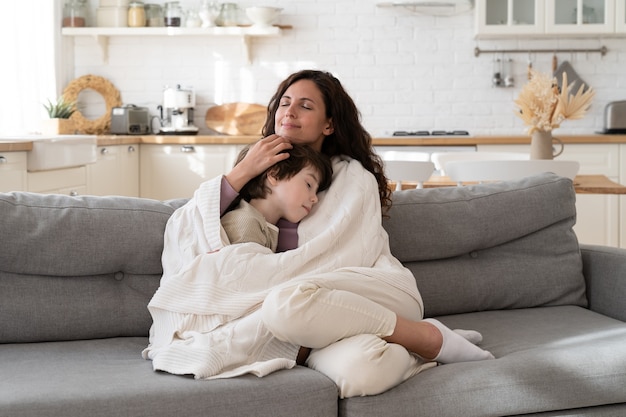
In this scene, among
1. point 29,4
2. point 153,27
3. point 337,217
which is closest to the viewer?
point 337,217

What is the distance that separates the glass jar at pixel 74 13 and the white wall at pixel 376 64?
0.44 feet

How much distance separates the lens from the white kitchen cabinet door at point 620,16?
5941mm

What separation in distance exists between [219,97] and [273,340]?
4457 mm

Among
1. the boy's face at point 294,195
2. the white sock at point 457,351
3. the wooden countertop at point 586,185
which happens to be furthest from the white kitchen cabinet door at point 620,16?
the white sock at point 457,351

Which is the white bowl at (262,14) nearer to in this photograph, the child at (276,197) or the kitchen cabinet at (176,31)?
the kitchen cabinet at (176,31)

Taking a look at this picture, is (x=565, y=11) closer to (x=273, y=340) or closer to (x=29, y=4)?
(x=29, y=4)

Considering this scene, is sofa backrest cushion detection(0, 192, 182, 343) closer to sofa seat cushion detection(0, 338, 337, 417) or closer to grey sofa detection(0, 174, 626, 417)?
grey sofa detection(0, 174, 626, 417)

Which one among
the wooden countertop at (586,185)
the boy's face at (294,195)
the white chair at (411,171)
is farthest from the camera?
the white chair at (411,171)

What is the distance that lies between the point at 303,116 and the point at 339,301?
2.49ft

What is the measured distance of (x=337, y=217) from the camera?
2.47 m

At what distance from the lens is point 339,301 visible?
2082 mm

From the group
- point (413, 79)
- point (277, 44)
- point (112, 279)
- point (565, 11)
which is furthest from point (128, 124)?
point (112, 279)

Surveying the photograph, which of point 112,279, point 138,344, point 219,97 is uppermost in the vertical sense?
point 219,97

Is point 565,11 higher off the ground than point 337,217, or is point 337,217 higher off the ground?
point 565,11
